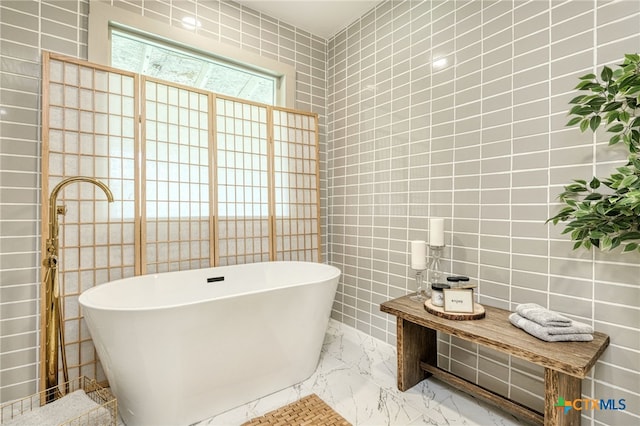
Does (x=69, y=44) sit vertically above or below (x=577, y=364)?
above

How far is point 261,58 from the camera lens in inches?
112

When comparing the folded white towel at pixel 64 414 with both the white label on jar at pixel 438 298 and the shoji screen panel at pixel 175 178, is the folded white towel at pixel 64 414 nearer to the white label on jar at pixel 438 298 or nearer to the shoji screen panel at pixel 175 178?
the shoji screen panel at pixel 175 178

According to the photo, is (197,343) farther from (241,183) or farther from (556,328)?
(556,328)

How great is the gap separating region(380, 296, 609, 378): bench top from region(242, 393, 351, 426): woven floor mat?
673 mm

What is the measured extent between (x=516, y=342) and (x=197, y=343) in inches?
59.7

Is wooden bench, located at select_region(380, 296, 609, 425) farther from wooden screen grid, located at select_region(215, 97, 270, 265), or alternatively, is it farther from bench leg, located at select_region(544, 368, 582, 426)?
wooden screen grid, located at select_region(215, 97, 270, 265)

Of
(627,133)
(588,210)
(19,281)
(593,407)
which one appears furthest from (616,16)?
(19,281)

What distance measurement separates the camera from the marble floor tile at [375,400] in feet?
5.59

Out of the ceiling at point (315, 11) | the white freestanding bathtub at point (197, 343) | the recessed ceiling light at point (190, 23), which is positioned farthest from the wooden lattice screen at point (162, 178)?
the ceiling at point (315, 11)

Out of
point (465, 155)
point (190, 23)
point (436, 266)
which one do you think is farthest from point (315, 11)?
point (436, 266)

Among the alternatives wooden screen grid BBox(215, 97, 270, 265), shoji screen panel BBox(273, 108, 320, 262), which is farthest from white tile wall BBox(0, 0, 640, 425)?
wooden screen grid BBox(215, 97, 270, 265)

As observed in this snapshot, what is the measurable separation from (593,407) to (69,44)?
3.63 metres

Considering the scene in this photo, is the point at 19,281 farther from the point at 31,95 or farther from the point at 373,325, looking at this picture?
the point at 373,325

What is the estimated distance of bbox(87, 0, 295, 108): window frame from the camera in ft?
6.89
